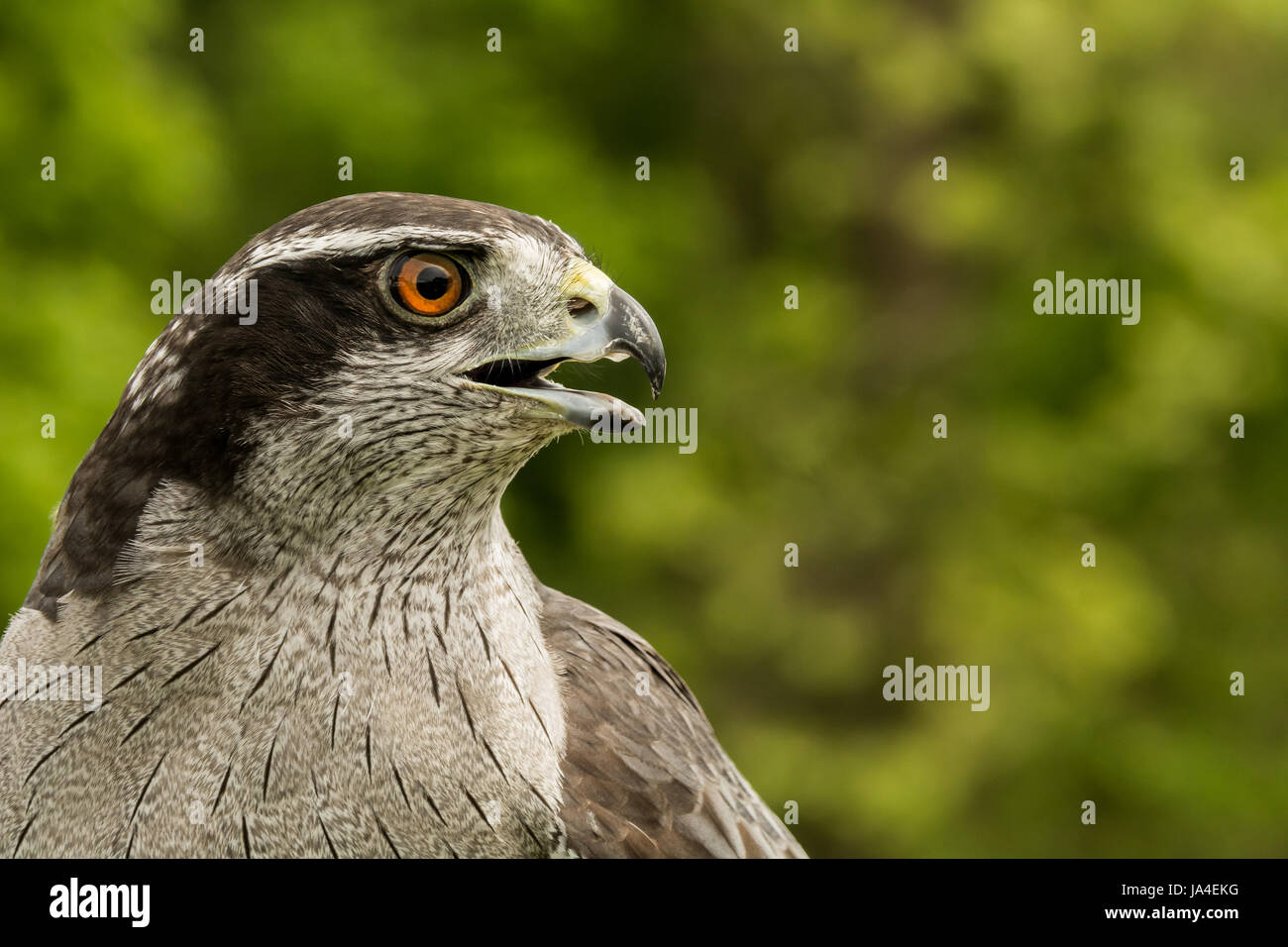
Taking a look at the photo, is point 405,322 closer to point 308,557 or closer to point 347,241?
point 347,241

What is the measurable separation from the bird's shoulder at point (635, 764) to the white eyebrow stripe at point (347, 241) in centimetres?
119

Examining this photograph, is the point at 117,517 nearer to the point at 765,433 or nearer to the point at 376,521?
the point at 376,521

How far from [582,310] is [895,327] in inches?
262

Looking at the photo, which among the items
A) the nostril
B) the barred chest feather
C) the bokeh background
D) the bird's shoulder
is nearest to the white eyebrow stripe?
the nostril

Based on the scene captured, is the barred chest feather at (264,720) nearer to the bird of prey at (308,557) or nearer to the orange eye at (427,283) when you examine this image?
the bird of prey at (308,557)

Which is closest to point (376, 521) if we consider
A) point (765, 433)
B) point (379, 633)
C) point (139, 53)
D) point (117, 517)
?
point (379, 633)

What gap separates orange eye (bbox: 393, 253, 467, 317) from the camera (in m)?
2.93

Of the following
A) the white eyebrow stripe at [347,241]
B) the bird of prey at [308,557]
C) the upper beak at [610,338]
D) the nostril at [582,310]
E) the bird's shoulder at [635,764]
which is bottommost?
the bird's shoulder at [635,764]

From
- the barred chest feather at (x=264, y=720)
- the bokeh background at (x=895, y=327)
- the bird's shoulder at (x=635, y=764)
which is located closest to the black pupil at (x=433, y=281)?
the barred chest feather at (x=264, y=720)

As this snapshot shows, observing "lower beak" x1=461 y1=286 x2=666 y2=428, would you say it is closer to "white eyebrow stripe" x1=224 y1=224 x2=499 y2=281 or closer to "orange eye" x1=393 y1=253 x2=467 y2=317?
"orange eye" x1=393 y1=253 x2=467 y2=317

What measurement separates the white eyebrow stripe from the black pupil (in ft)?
0.19

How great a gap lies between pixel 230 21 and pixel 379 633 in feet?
24.0

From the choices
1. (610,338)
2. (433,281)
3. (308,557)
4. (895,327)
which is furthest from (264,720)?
(895,327)

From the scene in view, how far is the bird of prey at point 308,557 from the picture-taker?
2891mm
